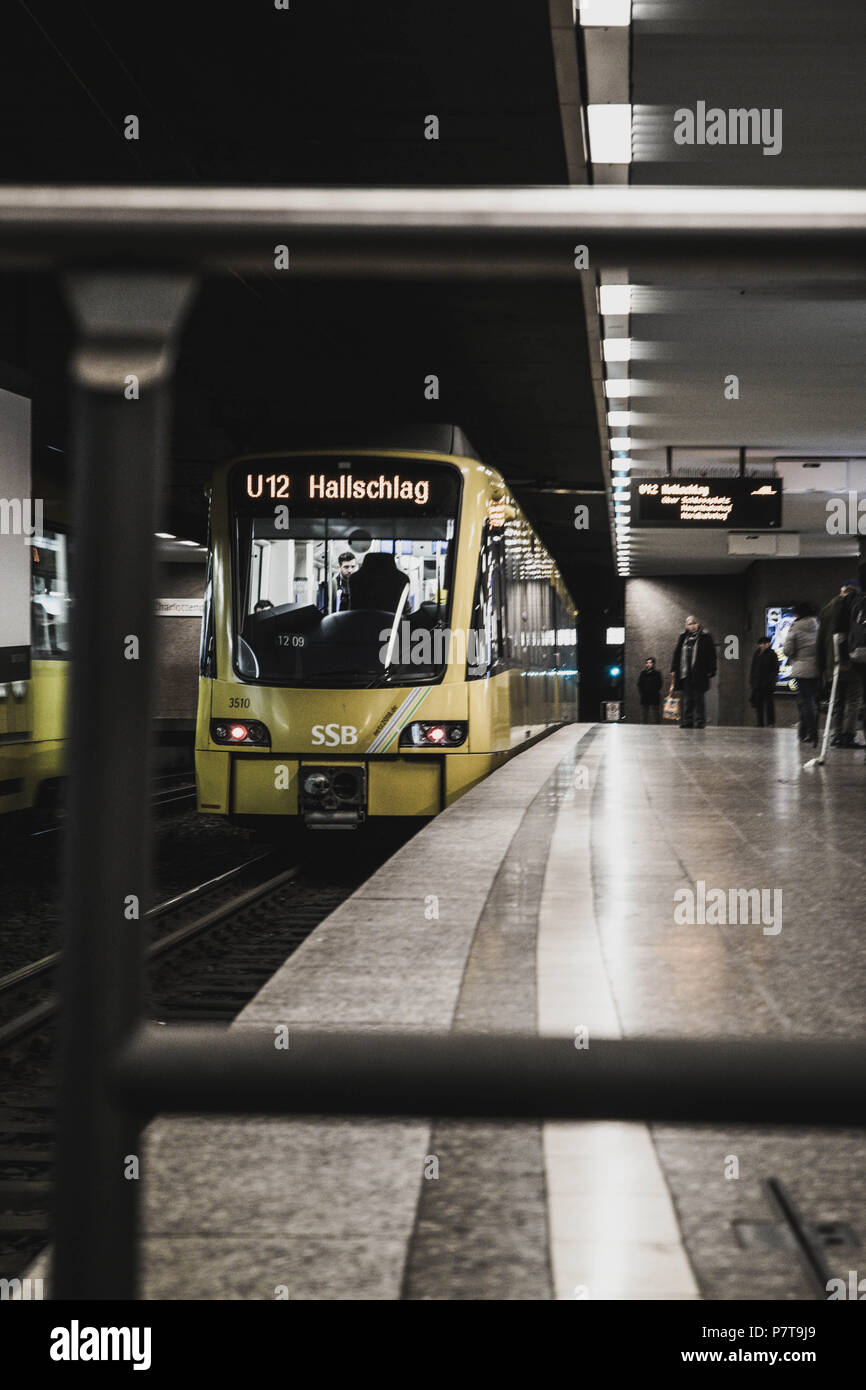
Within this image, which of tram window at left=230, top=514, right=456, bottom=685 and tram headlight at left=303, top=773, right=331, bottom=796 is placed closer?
tram headlight at left=303, top=773, right=331, bottom=796

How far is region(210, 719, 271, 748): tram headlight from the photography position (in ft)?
32.1

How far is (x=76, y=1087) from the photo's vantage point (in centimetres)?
96

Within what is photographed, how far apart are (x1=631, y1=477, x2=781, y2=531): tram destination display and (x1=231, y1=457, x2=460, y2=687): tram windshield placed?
10.9 metres

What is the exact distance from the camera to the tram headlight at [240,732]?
9789 mm

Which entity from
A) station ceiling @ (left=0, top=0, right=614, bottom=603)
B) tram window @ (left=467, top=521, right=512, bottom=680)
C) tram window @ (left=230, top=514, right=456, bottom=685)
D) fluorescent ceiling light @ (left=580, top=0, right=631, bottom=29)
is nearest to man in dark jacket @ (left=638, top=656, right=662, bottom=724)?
station ceiling @ (left=0, top=0, right=614, bottom=603)

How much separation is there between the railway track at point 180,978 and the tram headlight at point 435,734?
115 cm

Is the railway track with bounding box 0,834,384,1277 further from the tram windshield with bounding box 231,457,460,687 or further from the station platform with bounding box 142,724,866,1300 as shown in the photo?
the tram windshield with bounding box 231,457,460,687

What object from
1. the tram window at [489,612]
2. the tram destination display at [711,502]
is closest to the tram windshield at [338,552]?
the tram window at [489,612]

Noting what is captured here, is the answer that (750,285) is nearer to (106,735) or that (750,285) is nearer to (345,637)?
(106,735)

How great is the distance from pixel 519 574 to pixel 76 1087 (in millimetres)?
12528

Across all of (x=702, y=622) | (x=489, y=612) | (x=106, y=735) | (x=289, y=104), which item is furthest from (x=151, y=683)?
(x=702, y=622)

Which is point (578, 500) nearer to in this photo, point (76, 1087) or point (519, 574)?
point (519, 574)

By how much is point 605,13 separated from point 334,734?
4899 mm

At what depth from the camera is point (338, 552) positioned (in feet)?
32.8
